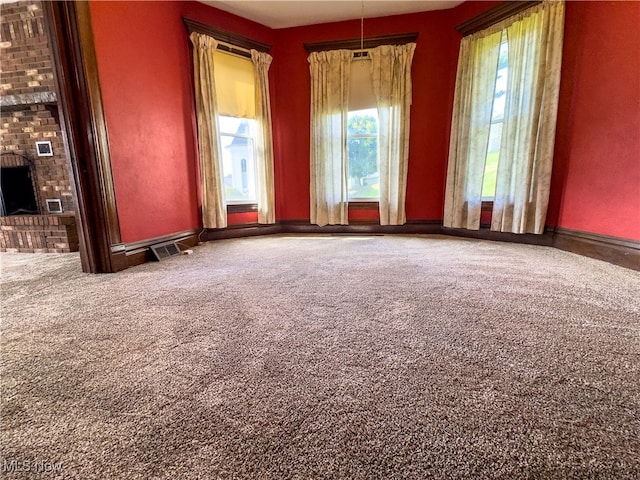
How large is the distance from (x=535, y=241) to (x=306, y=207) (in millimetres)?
2795

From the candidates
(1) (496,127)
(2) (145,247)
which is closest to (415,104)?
(1) (496,127)

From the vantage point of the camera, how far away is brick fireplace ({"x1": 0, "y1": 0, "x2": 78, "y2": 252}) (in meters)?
3.33

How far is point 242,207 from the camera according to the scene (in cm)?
399

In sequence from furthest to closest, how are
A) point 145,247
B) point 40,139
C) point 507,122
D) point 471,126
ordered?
point 40,139
point 471,126
point 507,122
point 145,247

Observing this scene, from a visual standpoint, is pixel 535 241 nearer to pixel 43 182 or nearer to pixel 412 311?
pixel 412 311

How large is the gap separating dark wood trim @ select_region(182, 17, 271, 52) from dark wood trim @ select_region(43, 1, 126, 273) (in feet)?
4.33

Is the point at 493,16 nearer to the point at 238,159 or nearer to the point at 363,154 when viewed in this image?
the point at 363,154

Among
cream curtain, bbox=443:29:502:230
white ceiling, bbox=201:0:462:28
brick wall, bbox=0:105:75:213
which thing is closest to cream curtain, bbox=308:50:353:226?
white ceiling, bbox=201:0:462:28

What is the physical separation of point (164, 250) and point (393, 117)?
10.3 ft

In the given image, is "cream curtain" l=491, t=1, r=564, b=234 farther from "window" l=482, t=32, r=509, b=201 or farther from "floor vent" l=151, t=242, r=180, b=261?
"floor vent" l=151, t=242, r=180, b=261

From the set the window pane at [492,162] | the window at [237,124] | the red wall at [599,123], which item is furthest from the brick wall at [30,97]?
the red wall at [599,123]

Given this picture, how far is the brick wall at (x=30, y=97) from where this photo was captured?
336cm

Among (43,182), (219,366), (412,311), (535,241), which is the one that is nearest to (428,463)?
(219,366)

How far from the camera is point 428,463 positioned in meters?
0.68
